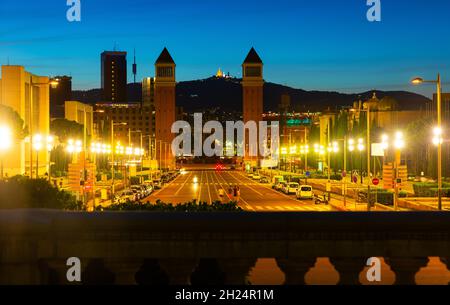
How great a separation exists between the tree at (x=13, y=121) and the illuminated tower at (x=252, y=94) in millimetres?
111570

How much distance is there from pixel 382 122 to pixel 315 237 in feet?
356

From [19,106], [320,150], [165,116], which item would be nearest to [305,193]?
[19,106]

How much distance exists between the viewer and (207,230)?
6.98 meters

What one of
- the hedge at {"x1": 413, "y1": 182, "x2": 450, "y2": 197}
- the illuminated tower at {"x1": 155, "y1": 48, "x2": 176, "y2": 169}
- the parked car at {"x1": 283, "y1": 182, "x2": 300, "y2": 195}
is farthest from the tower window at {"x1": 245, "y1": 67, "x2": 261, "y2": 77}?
the hedge at {"x1": 413, "y1": 182, "x2": 450, "y2": 197}

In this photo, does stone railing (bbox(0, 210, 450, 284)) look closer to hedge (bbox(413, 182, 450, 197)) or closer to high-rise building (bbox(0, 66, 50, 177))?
hedge (bbox(413, 182, 450, 197))

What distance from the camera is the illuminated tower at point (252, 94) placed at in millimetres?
190500

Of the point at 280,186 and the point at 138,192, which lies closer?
the point at 138,192

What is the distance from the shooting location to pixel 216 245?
274 inches

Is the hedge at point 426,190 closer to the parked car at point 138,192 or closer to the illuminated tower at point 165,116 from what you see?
the parked car at point 138,192

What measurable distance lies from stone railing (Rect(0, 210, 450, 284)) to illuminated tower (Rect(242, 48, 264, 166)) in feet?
593

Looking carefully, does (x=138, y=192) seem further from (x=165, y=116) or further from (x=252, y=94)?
(x=252, y=94)

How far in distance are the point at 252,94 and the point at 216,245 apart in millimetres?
187379

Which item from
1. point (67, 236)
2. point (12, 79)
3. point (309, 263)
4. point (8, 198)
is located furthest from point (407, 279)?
point (12, 79)

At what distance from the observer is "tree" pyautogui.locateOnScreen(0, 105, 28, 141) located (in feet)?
253
